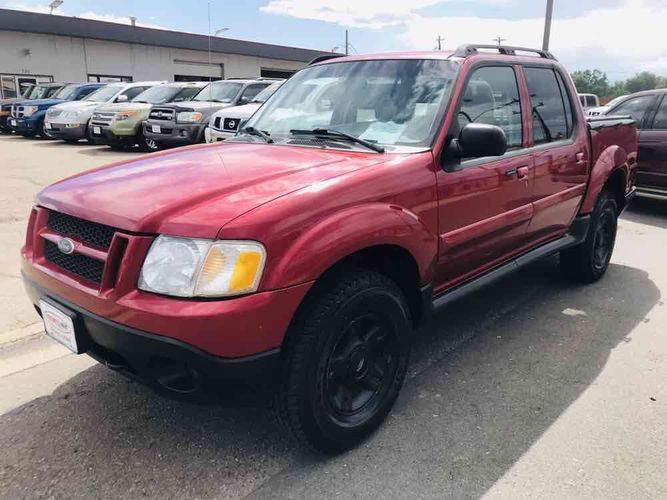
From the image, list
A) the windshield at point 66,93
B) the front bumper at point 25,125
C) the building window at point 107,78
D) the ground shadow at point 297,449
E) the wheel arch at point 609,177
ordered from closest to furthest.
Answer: the ground shadow at point 297,449
the wheel arch at point 609,177
the front bumper at point 25,125
the windshield at point 66,93
the building window at point 107,78

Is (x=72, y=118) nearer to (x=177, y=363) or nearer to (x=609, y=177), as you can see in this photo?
(x=609, y=177)

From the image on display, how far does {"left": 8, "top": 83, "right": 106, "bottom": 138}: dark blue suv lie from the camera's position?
1638cm

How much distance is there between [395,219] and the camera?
2.53 m

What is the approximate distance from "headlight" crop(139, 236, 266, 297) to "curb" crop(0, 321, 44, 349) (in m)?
2.04

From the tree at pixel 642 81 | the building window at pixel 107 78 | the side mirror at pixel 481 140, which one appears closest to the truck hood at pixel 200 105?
the side mirror at pixel 481 140

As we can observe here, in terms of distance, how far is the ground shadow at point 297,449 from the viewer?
2326mm

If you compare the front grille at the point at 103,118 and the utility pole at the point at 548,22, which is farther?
the utility pole at the point at 548,22

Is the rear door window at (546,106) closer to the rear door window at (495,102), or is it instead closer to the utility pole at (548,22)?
the rear door window at (495,102)

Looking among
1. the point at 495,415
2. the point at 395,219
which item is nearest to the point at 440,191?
the point at 395,219

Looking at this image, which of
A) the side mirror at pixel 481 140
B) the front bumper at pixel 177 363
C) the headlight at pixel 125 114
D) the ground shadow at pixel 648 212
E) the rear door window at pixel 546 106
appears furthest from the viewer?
the headlight at pixel 125 114

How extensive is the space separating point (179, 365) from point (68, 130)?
47.5ft

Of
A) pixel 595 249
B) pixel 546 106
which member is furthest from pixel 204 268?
pixel 595 249

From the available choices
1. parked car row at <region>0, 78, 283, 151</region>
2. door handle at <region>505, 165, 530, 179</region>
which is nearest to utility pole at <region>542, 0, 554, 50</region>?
parked car row at <region>0, 78, 283, 151</region>

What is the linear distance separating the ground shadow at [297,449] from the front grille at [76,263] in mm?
829
